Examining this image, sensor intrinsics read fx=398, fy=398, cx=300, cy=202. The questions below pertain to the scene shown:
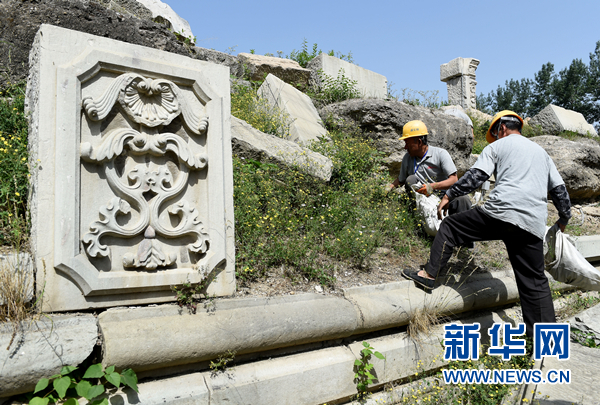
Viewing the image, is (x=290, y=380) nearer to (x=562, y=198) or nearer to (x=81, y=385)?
(x=81, y=385)

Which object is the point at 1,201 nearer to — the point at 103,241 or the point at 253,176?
the point at 103,241

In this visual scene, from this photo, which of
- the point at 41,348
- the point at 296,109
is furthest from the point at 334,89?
the point at 41,348

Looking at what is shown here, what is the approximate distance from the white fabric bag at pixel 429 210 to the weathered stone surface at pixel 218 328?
1.63 meters

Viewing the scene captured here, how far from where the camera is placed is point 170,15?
8.34m

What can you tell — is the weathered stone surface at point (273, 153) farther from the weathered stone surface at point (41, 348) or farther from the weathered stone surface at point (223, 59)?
the weathered stone surface at point (223, 59)

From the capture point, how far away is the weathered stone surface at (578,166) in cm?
716

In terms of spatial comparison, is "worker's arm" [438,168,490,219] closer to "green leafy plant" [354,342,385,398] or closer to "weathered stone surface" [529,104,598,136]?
"green leafy plant" [354,342,385,398]

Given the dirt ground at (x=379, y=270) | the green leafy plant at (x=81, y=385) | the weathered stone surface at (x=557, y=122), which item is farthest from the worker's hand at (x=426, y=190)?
the weathered stone surface at (x=557, y=122)

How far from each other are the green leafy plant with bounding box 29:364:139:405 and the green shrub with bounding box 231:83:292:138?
4.30 metres

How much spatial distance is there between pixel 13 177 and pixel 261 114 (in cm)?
393

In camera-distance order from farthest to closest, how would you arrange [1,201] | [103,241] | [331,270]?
1. [331,270]
2. [1,201]
3. [103,241]

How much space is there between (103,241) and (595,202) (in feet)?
29.2

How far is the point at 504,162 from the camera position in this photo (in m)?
3.30

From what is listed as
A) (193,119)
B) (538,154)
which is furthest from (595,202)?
(193,119)
